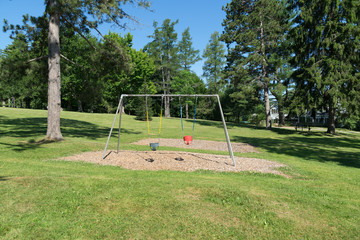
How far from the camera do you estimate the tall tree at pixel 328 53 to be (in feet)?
77.1

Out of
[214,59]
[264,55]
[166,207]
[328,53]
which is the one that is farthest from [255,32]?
[166,207]

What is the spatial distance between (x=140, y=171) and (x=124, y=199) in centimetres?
281

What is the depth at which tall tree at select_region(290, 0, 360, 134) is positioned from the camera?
23.5m

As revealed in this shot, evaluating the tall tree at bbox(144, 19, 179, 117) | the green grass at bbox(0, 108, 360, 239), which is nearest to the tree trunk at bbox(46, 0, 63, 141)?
the green grass at bbox(0, 108, 360, 239)

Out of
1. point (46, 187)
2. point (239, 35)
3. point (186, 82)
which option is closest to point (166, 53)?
point (186, 82)

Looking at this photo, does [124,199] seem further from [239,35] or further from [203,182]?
[239,35]

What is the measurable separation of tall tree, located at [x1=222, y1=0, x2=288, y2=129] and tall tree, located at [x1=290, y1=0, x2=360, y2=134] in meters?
3.45

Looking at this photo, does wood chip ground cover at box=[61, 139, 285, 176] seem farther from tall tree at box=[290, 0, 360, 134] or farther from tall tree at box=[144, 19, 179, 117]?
tall tree at box=[144, 19, 179, 117]

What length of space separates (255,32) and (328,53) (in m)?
8.93

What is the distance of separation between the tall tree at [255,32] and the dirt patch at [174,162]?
2284 cm

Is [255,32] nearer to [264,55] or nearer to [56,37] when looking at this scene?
[264,55]

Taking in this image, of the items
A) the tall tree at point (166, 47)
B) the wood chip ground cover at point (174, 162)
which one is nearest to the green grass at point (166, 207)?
the wood chip ground cover at point (174, 162)

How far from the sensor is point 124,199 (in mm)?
4895

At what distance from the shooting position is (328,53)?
1027 inches
